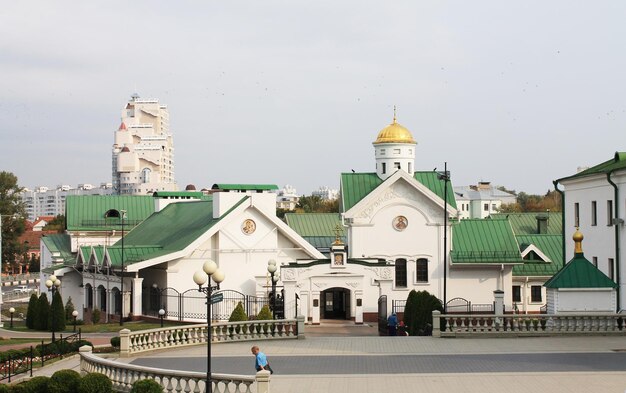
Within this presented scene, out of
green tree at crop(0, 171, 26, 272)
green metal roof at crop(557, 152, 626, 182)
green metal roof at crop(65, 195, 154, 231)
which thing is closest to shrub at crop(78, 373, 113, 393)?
green metal roof at crop(557, 152, 626, 182)

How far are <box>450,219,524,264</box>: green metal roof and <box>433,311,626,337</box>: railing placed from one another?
20.7m

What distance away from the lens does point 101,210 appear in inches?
3031

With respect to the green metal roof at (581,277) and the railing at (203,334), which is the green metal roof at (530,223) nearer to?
the green metal roof at (581,277)

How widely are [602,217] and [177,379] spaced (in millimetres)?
24190

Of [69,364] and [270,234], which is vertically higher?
[270,234]

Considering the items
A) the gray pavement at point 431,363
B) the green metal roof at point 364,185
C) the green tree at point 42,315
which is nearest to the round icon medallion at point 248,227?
the green metal roof at point 364,185

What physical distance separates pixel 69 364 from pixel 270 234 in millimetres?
25825

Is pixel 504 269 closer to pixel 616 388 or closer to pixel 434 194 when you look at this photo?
pixel 434 194

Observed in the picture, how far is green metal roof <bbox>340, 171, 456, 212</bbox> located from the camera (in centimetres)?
5925

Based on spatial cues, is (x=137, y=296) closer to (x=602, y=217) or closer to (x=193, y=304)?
(x=193, y=304)

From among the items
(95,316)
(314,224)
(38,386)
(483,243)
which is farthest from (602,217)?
(314,224)

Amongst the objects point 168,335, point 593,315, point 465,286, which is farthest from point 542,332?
point 465,286

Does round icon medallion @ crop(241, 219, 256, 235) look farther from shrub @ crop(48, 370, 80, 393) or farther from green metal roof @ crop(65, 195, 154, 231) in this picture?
shrub @ crop(48, 370, 80, 393)

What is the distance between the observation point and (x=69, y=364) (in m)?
31.1
